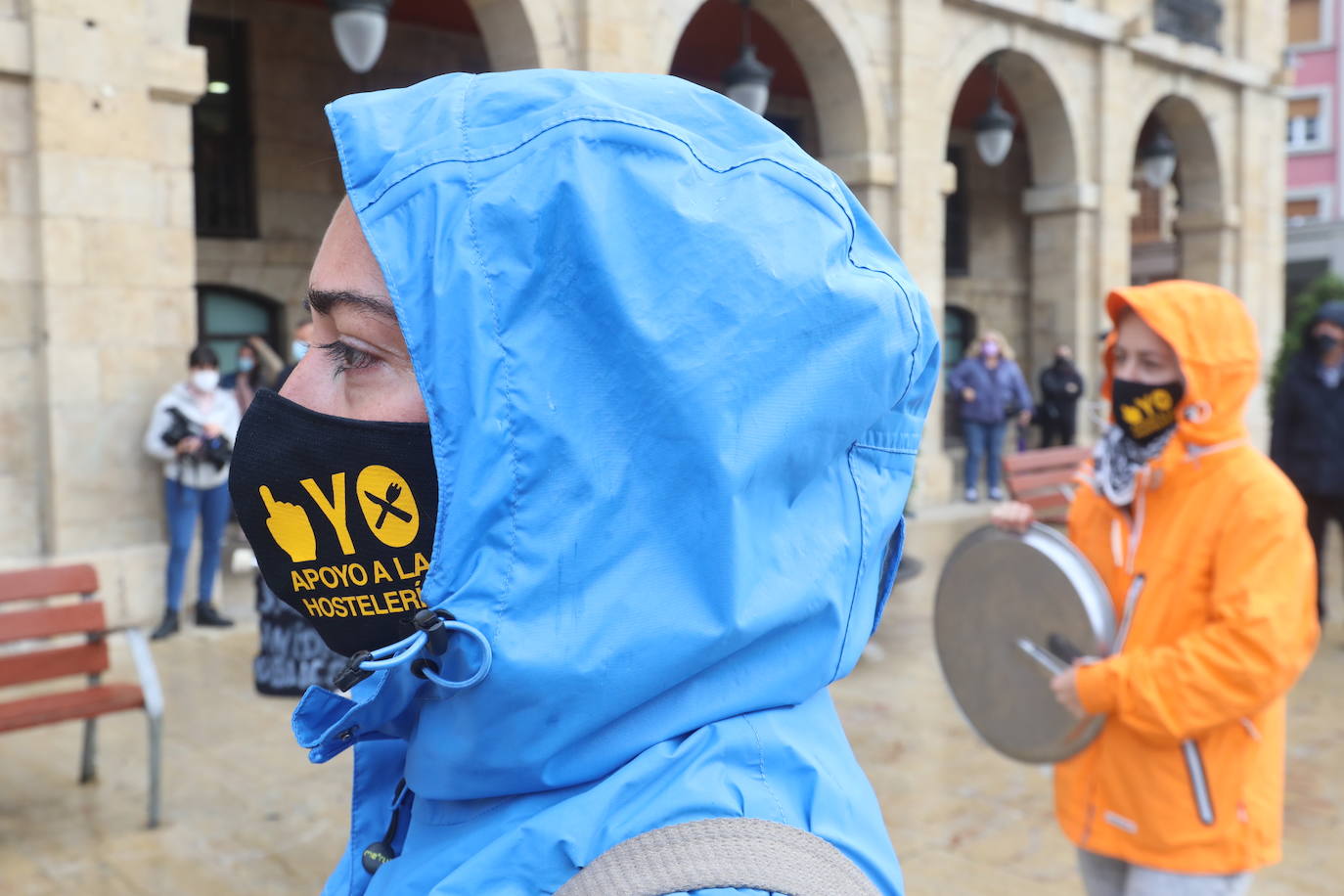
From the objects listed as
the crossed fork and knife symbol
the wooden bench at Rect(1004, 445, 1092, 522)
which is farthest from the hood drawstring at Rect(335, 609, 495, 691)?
the wooden bench at Rect(1004, 445, 1092, 522)

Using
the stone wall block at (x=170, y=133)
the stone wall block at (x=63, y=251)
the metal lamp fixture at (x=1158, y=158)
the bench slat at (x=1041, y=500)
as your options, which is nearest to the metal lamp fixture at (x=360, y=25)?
the stone wall block at (x=170, y=133)

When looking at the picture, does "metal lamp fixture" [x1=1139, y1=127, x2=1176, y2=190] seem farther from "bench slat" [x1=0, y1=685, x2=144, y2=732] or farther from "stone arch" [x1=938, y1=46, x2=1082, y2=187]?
"bench slat" [x1=0, y1=685, x2=144, y2=732]

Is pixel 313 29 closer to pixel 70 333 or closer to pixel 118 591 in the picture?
pixel 70 333

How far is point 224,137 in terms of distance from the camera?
11.9 meters

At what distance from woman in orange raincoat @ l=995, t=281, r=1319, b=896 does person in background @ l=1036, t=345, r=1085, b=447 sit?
12472 mm

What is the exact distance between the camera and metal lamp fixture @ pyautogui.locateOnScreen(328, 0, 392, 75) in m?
7.41

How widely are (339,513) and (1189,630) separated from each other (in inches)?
79.8

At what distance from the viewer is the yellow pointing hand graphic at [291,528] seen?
1.11m

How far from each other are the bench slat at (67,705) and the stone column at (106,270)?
2989mm

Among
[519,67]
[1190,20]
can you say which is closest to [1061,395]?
[1190,20]

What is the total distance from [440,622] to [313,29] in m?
12.7

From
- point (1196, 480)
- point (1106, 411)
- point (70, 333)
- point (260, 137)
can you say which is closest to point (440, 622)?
point (1196, 480)

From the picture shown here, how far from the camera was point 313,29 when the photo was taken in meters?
12.2

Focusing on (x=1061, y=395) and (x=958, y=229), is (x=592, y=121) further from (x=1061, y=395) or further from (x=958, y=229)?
(x=958, y=229)
